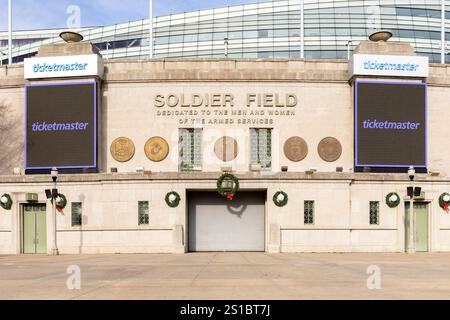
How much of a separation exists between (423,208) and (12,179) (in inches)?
1064

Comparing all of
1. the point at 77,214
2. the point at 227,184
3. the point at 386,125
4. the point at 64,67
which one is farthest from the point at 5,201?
the point at 386,125

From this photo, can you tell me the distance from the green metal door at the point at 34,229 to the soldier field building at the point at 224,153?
9 cm

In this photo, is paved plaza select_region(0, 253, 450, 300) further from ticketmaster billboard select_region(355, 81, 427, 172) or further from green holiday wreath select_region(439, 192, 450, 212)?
ticketmaster billboard select_region(355, 81, 427, 172)

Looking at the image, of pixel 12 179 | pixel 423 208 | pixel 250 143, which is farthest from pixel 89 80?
pixel 423 208


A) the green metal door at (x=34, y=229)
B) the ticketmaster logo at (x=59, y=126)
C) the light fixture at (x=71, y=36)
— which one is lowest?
the green metal door at (x=34, y=229)

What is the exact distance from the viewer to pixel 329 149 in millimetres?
37656

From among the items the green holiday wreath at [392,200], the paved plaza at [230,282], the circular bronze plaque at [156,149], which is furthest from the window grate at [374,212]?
the circular bronze plaque at [156,149]

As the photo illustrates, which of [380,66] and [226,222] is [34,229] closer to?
[226,222]

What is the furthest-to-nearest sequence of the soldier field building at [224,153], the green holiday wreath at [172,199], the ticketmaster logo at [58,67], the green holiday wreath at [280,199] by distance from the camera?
the ticketmaster logo at [58,67], the soldier field building at [224,153], the green holiday wreath at [280,199], the green holiday wreath at [172,199]

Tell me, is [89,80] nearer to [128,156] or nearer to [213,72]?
[128,156]

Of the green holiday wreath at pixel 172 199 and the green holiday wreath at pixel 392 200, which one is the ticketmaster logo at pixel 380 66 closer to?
the green holiday wreath at pixel 392 200

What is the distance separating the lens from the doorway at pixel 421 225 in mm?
35750

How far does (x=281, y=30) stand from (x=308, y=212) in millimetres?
59144
